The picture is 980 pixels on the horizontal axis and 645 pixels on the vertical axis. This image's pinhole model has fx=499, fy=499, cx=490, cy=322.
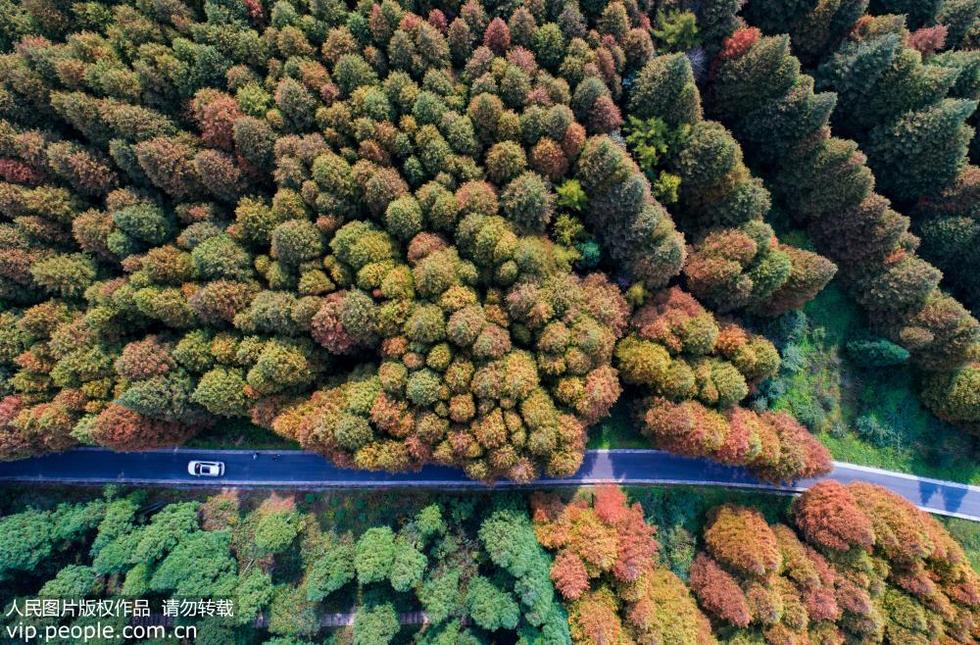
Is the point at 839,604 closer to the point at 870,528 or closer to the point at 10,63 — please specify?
the point at 870,528

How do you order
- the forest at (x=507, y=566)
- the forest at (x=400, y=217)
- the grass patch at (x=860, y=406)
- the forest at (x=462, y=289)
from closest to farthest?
1. the forest at (x=400, y=217)
2. the forest at (x=462, y=289)
3. the forest at (x=507, y=566)
4. the grass patch at (x=860, y=406)

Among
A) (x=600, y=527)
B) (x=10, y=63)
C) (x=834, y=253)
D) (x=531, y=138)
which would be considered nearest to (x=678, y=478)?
(x=600, y=527)

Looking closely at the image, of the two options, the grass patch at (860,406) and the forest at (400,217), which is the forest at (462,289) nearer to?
the forest at (400,217)

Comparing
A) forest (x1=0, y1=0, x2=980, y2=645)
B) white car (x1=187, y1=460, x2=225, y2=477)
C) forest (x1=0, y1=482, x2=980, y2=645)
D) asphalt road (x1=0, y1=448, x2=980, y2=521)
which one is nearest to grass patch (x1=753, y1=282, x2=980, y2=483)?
forest (x1=0, y1=0, x2=980, y2=645)

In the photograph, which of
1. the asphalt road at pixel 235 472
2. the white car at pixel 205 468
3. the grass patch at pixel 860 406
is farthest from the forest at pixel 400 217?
the grass patch at pixel 860 406

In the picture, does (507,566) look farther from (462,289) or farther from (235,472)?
(235,472)

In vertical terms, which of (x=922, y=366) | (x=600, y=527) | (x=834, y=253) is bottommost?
(x=600, y=527)

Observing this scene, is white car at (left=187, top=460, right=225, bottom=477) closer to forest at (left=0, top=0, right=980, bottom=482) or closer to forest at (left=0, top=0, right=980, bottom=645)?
forest at (left=0, top=0, right=980, bottom=645)
